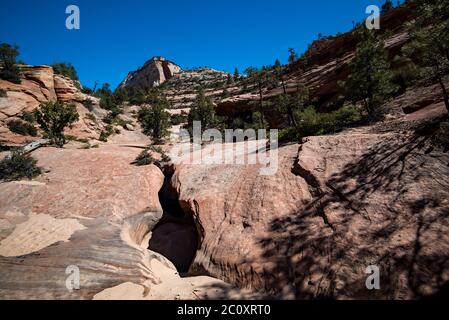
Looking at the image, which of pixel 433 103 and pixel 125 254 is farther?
pixel 433 103

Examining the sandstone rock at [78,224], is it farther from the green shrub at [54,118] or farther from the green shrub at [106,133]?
the green shrub at [106,133]

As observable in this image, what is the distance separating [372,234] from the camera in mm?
4984

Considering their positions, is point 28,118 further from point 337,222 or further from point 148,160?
point 337,222

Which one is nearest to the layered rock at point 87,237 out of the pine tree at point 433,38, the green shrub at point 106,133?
the pine tree at point 433,38

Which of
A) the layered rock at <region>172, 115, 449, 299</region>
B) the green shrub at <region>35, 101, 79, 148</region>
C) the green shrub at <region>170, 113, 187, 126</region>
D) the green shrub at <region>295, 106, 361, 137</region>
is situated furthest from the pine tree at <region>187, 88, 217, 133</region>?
the layered rock at <region>172, 115, 449, 299</region>

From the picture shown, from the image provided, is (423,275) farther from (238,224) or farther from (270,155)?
(270,155)

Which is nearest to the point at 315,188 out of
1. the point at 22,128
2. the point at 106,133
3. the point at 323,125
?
the point at 323,125

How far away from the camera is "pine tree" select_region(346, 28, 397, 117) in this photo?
46.8 ft

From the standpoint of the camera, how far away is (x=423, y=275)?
3.92 metres

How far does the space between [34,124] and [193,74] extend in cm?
8555

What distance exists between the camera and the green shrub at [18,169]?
452 inches

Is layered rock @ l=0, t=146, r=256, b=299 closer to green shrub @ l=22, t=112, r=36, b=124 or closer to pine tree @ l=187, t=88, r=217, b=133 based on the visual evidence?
pine tree @ l=187, t=88, r=217, b=133
